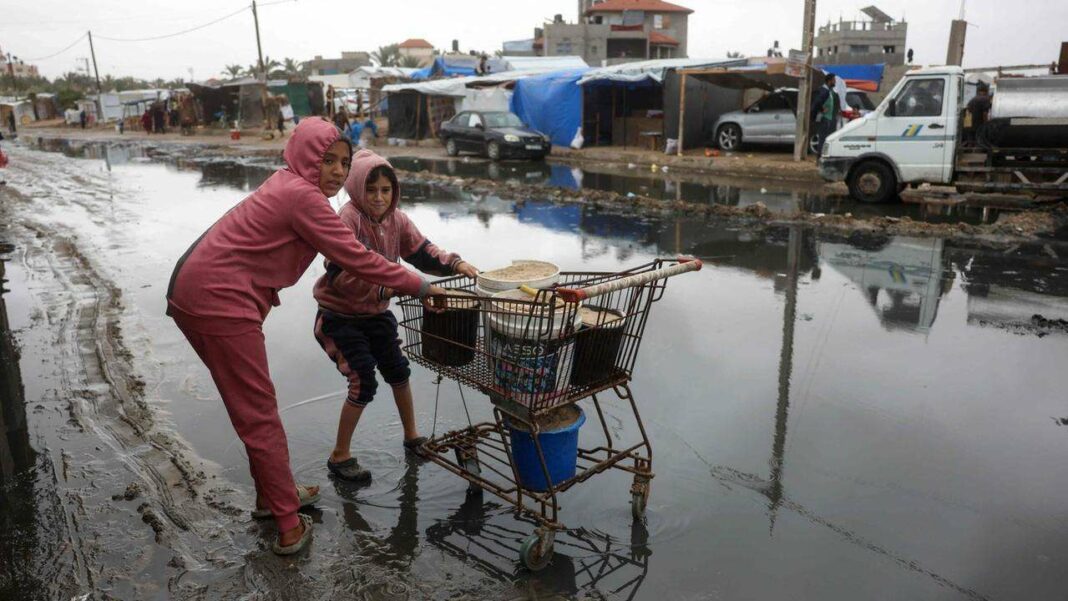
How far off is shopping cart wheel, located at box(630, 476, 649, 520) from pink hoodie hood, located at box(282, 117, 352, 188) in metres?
2.08

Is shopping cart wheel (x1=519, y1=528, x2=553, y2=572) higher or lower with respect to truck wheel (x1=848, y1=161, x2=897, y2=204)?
lower

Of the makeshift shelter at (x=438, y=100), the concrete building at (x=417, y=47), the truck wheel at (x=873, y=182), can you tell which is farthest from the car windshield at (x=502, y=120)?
the concrete building at (x=417, y=47)

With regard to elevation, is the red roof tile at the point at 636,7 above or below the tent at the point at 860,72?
above

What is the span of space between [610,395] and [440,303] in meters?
2.30

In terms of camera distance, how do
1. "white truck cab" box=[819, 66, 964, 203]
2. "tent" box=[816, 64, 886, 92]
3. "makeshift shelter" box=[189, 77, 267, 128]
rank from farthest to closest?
"makeshift shelter" box=[189, 77, 267, 128] → "tent" box=[816, 64, 886, 92] → "white truck cab" box=[819, 66, 964, 203]

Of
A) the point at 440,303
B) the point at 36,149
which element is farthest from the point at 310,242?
the point at 36,149

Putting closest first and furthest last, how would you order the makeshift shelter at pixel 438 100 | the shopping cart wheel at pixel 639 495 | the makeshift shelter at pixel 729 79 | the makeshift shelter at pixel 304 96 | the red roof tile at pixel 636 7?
the shopping cart wheel at pixel 639 495
the makeshift shelter at pixel 729 79
the makeshift shelter at pixel 438 100
the makeshift shelter at pixel 304 96
the red roof tile at pixel 636 7

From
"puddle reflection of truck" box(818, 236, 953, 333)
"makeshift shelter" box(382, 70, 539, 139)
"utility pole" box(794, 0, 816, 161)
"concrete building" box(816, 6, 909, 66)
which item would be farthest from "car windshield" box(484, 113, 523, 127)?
"concrete building" box(816, 6, 909, 66)

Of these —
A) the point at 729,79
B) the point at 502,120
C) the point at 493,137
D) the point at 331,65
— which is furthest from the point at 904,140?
the point at 331,65

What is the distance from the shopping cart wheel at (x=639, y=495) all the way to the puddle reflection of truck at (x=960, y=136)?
11.6 m

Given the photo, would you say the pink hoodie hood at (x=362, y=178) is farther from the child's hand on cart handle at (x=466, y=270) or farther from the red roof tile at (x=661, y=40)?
the red roof tile at (x=661, y=40)

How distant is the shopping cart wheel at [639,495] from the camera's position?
3670mm

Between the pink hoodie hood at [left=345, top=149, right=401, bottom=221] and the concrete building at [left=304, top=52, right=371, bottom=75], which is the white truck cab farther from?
the concrete building at [left=304, top=52, right=371, bottom=75]

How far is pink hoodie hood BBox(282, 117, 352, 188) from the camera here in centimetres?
320
